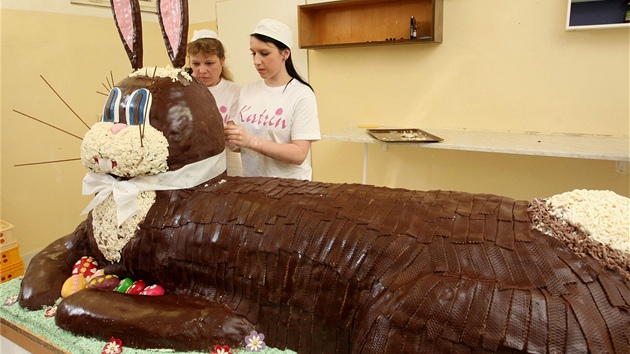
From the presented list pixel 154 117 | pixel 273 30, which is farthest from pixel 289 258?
pixel 273 30

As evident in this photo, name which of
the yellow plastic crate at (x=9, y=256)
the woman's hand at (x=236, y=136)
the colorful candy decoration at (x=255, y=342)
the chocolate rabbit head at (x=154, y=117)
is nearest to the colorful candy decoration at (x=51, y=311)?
Result: the chocolate rabbit head at (x=154, y=117)

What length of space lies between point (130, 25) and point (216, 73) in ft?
3.22

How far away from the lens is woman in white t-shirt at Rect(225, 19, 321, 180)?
5.75ft

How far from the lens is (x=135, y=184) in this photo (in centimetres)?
116

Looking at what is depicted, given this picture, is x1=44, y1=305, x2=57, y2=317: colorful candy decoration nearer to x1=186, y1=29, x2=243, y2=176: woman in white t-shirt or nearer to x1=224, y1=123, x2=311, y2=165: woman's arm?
x1=224, y1=123, x2=311, y2=165: woman's arm

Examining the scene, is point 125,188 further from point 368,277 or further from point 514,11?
point 514,11

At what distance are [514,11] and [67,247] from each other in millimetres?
2466

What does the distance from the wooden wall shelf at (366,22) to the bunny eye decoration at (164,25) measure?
1733 millimetres

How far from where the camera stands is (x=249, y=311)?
1056mm

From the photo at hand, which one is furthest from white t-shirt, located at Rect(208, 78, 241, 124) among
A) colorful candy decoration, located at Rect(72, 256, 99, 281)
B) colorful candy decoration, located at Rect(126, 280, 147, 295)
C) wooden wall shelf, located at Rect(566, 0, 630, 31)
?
wooden wall shelf, located at Rect(566, 0, 630, 31)

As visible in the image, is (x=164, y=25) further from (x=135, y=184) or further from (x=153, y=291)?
(x=153, y=291)

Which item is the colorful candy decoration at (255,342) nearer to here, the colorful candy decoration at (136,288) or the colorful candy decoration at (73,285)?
the colorful candy decoration at (136,288)

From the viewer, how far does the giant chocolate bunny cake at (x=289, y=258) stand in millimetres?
764

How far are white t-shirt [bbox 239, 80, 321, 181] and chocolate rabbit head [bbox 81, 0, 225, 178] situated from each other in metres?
0.54
